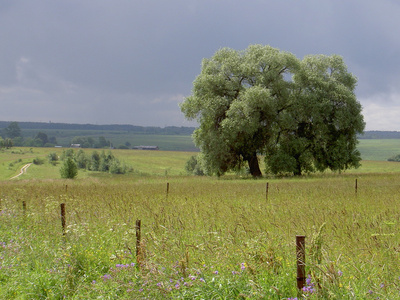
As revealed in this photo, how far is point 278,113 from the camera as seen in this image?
3816 cm

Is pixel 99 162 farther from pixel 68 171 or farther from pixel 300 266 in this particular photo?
pixel 300 266

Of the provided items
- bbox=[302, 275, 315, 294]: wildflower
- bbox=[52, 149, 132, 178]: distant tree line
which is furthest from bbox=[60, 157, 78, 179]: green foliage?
bbox=[302, 275, 315, 294]: wildflower

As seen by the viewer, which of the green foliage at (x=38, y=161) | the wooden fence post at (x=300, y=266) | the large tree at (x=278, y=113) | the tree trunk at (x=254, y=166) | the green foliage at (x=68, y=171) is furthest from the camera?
the green foliage at (x=38, y=161)

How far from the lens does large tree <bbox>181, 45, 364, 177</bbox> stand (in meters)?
36.8

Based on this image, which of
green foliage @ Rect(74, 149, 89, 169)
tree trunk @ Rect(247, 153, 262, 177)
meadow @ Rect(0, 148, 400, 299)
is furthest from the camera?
green foliage @ Rect(74, 149, 89, 169)

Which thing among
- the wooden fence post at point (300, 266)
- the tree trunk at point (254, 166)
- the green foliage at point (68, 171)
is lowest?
the green foliage at point (68, 171)

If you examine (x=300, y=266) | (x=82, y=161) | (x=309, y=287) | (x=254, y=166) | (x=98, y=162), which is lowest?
(x=98, y=162)

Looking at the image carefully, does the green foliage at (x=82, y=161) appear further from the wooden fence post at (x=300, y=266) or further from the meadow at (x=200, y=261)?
the wooden fence post at (x=300, y=266)

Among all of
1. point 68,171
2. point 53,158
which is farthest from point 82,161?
point 68,171

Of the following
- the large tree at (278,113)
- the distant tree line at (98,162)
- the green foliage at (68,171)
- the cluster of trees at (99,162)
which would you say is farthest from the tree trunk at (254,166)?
the cluster of trees at (99,162)

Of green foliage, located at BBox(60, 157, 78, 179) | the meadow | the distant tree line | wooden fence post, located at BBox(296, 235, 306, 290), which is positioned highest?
wooden fence post, located at BBox(296, 235, 306, 290)

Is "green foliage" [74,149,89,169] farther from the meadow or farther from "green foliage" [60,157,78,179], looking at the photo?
the meadow

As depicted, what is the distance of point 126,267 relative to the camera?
616 cm

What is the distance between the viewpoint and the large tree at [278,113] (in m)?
36.8
